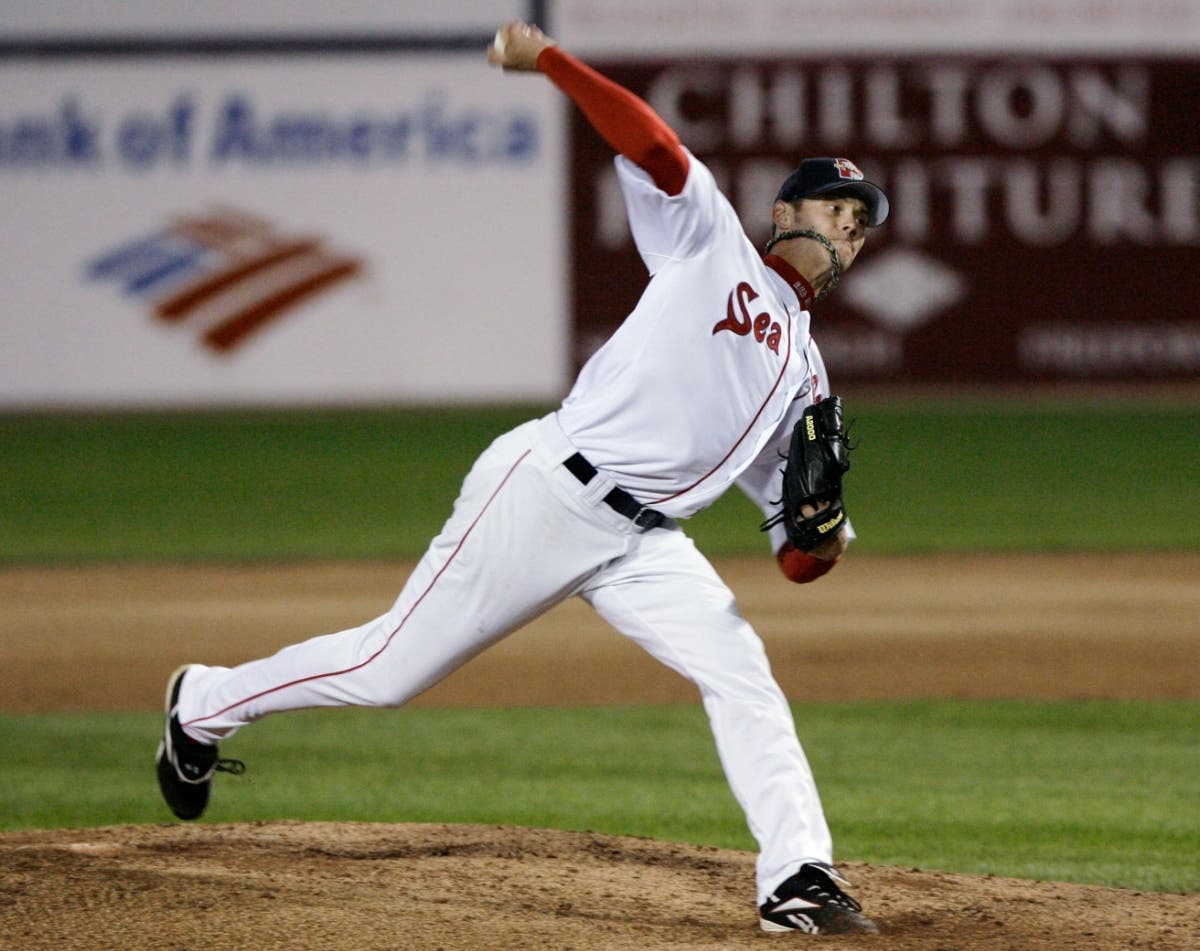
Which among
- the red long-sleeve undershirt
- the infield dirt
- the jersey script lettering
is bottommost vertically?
the infield dirt

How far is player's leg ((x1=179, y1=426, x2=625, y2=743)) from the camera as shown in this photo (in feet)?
13.3

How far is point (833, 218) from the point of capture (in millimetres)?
4238

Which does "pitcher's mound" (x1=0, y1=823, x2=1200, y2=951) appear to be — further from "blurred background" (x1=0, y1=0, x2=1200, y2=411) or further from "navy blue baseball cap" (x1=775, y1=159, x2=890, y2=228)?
"blurred background" (x1=0, y1=0, x2=1200, y2=411)

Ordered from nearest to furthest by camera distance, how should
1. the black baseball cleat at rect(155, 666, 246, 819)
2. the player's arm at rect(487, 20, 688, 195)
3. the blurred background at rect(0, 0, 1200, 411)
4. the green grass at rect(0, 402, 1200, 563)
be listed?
the player's arm at rect(487, 20, 688, 195), the black baseball cleat at rect(155, 666, 246, 819), the green grass at rect(0, 402, 1200, 563), the blurred background at rect(0, 0, 1200, 411)

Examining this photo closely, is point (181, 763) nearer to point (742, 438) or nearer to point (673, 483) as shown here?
point (673, 483)

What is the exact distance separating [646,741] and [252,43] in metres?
14.0

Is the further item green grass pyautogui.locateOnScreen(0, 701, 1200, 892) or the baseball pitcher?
green grass pyautogui.locateOnScreen(0, 701, 1200, 892)

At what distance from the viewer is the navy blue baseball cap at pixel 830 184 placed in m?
4.22

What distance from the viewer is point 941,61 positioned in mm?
18656

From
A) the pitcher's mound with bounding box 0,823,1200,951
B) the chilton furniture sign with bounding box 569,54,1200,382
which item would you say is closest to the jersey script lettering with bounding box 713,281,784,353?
the pitcher's mound with bounding box 0,823,1200,951

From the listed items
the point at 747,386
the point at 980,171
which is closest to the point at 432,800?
the point at 747,386

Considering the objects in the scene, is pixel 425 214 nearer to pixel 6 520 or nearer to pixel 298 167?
pixel 298 167

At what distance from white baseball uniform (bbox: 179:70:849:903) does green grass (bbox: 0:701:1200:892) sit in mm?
1129

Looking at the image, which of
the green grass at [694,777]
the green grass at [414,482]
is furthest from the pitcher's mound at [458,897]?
the green grass at [414,482]
